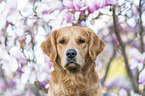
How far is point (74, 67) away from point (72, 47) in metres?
0.22

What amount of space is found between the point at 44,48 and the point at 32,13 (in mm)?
613

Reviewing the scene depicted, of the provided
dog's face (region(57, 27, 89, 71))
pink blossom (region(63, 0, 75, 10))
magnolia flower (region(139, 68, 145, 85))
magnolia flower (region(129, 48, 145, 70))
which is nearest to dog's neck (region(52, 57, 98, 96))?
dog's face (region(57, 27, 89, 71))

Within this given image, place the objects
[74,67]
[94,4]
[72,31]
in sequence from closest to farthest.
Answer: [74,67], [72,31], [94,4]

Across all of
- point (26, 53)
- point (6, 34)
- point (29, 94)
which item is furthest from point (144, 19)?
point (29, 94)

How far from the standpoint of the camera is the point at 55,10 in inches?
111

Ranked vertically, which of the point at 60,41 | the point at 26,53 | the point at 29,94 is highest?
the point at 60,41

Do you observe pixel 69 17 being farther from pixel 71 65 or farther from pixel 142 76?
pixel 142 76

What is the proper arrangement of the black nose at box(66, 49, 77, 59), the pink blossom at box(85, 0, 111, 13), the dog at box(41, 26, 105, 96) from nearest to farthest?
the black nose at box(66, 49, 77, 59) → the dog at box(41, 26, 105, 96) → the pink blossom at box(85, 0, 111, 13)

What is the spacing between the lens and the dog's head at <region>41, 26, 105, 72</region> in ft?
7.05

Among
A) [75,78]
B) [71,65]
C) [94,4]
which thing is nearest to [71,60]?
[71,65]

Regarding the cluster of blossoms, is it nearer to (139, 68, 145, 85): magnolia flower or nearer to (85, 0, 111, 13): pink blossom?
(85, 0, 111, 13): pink blossom

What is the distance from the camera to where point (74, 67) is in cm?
221

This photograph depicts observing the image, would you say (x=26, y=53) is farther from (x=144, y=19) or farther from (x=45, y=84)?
(x=144, y=19)

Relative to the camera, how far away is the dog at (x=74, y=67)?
2.28m
